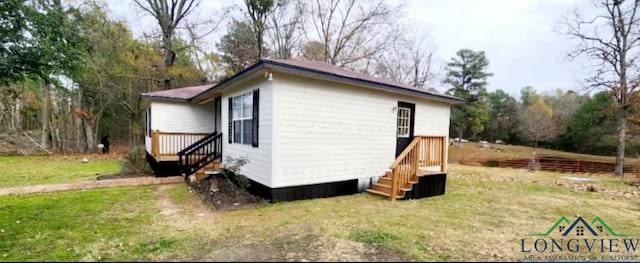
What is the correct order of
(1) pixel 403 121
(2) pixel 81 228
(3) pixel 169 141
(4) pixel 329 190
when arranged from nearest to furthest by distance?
1. (2) pixel 81 228
2. (4) pixel 329 190
3. (1) pixel 403 121
4. (3) pixel 169 141

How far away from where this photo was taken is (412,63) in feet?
75.6

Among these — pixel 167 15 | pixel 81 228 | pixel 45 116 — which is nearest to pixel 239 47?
pixel 167 15

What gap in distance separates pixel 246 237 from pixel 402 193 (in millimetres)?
3818

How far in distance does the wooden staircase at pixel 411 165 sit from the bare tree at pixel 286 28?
1465 cm

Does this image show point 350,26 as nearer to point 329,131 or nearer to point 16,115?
point 329,131

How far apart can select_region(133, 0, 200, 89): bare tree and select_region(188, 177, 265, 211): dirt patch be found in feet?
42.6

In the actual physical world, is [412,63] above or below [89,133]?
above

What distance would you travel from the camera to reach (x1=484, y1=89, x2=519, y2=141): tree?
119 ft

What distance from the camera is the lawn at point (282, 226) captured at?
329 centimetres

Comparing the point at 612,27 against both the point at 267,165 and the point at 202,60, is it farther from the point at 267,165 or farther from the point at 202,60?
the point at 202,60

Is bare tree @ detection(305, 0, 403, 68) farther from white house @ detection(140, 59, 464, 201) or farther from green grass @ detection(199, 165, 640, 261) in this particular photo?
green grass @ detection(199, 165, 640, 261)

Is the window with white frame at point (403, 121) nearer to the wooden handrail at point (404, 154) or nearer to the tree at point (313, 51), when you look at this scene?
the wooden handrail at point (404, 154)

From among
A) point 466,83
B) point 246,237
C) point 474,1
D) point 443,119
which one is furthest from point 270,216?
point 466,83

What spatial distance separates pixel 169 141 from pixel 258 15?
9.72 metres
